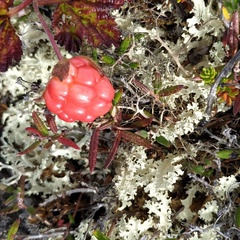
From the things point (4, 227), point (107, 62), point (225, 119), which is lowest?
point (4, 227)

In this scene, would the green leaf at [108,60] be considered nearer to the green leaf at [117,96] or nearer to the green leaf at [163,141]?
the green leaf at [117,96]

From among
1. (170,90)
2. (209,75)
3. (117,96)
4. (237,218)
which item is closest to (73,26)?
(117,96)

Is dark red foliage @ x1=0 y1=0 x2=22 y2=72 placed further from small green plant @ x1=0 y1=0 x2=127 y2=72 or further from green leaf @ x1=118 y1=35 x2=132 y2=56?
green leaf @ x1=118 y1=35 x2=132 y2=56

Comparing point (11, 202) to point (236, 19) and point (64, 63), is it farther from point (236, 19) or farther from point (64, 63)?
point (236, 19)

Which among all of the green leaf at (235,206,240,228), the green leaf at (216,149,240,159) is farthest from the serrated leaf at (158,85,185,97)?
the green leaf at (235,206,240,228)

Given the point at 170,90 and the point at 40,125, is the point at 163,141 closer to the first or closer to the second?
the point at 170,90

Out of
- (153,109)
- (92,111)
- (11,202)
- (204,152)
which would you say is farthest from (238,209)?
(11,202)
